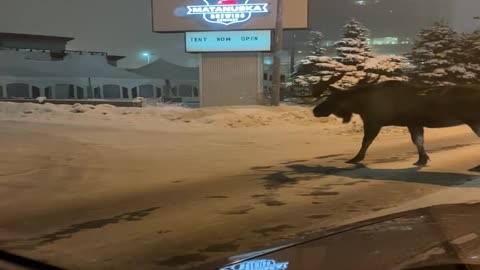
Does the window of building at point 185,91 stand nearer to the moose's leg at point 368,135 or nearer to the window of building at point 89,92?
the window of building at point 89,92

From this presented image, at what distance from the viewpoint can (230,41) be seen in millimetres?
38062

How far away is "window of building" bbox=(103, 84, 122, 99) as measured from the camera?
5150cm

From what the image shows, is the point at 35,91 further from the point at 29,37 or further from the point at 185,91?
the point at 29,37

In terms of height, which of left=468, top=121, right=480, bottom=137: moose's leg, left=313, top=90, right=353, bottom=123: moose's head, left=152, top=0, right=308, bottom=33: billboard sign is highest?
left=152, top=0, right=308, bottom=33: billboard sign

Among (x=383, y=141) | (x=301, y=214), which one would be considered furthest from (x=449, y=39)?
(x=301, y=214)

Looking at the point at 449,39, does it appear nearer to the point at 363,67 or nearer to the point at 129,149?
the point at 363,67

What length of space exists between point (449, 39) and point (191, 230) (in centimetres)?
3868

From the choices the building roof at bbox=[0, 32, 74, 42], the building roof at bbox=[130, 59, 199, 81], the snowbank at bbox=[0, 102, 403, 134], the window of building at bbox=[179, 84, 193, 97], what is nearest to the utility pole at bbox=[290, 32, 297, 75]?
the building roof at bbox=[130, 59, 199, 81]

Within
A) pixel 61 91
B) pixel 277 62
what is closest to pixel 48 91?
pixel 61 91

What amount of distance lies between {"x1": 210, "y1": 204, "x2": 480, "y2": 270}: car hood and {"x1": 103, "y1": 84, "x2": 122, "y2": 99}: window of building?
49585 millimetres

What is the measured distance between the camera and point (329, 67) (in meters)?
41.2

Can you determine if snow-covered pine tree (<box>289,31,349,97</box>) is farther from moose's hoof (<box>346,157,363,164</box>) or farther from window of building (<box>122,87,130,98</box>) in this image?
moose's hoof (<box>346,157,363,164</box>)

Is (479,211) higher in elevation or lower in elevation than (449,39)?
lower

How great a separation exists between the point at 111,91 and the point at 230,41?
17.3 m
